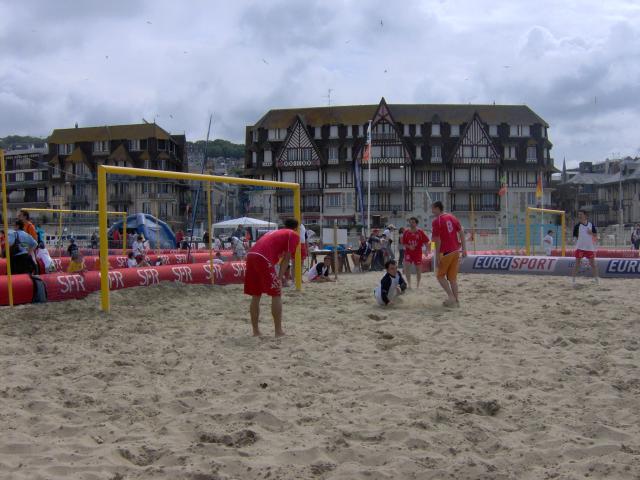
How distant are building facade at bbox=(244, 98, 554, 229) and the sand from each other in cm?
4826

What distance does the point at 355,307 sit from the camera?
8.84 m

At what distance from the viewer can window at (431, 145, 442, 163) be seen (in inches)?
2254

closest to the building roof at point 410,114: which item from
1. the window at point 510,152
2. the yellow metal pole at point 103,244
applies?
the window at point 510,152

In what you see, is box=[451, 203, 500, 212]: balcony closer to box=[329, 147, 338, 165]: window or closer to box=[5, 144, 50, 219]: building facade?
box=[329, 147, 338, 165]: window

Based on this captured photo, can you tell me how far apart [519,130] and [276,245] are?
5605 cm

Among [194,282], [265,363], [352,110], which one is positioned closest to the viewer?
[265,363]

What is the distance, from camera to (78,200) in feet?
195

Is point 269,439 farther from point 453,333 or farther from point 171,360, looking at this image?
point 453,333

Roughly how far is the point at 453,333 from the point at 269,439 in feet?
11.5

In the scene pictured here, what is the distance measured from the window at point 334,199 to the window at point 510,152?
15.6 m

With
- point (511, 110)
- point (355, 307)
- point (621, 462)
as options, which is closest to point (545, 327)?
point (355, 307)

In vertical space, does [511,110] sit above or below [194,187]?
above

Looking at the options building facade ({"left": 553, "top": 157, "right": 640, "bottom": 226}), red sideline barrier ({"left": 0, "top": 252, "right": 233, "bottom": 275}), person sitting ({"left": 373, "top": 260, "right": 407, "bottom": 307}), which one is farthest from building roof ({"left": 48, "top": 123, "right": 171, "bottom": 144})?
person sitting ({"left": 373, "top": 260, "right": 407, "bottom": 307})

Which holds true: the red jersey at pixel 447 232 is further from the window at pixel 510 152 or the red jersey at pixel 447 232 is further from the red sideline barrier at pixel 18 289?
the window at pixel 510 152
